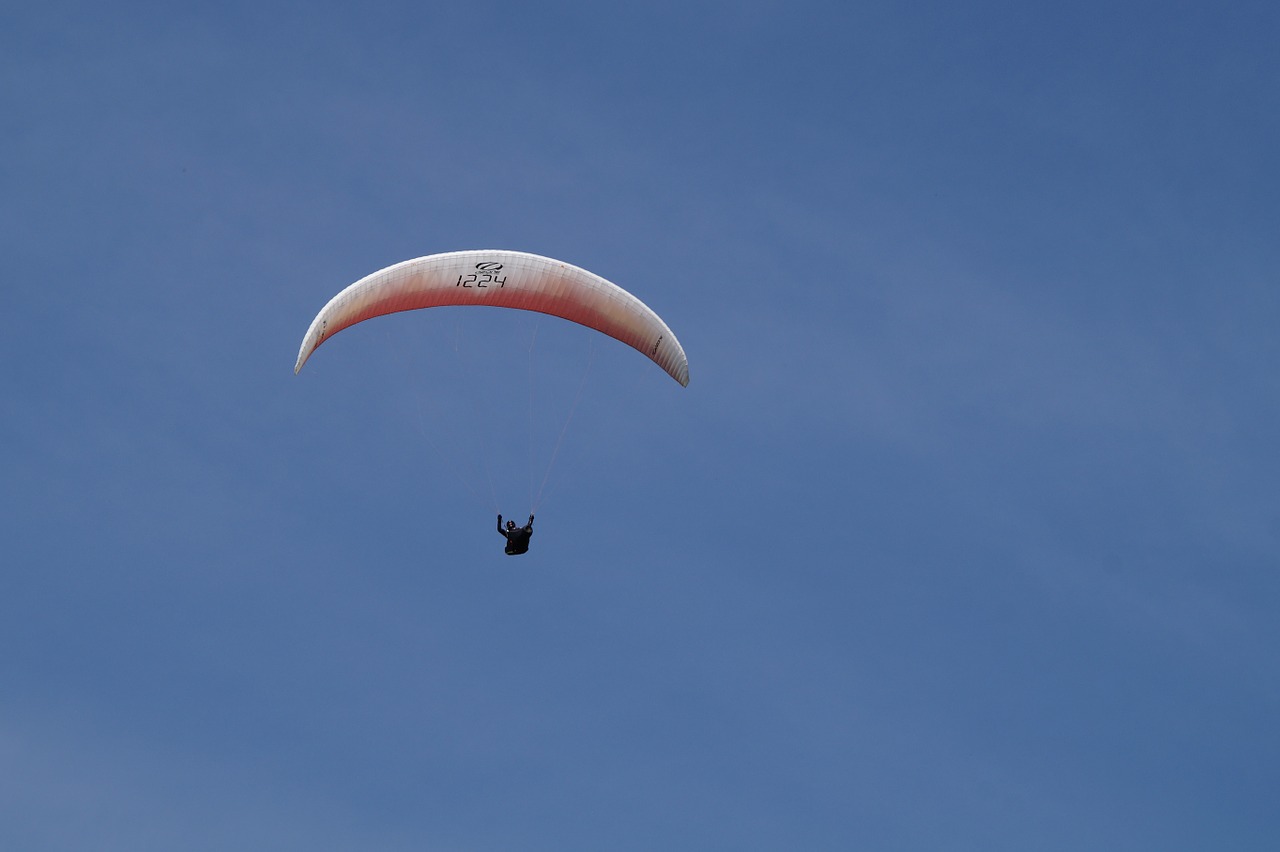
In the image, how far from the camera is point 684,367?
62969 mm

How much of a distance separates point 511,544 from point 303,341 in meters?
8.64

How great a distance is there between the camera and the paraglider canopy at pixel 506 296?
58594 millimetres

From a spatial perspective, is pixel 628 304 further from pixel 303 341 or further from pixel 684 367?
pixel 303 341

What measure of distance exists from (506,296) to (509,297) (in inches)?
4.2

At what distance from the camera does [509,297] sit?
6106 cm

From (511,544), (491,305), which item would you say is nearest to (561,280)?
(491,305)

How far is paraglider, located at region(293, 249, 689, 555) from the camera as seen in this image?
58594 mm

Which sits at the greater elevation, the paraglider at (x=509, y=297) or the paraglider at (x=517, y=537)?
the paraglider at (x=509, y=297)

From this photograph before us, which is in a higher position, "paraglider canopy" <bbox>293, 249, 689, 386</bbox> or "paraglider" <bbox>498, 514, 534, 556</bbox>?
"paraglider canopy" <bbox>293, 249, 689, 386</bbox>

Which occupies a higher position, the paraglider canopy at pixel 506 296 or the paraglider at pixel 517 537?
the paraglider canopy at pixel 506 296

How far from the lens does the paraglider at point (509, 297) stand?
192 ft

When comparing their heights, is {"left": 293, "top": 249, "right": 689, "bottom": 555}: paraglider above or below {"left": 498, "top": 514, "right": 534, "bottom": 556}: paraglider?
above

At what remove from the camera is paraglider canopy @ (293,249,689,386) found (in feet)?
192

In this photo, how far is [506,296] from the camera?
6100cm
